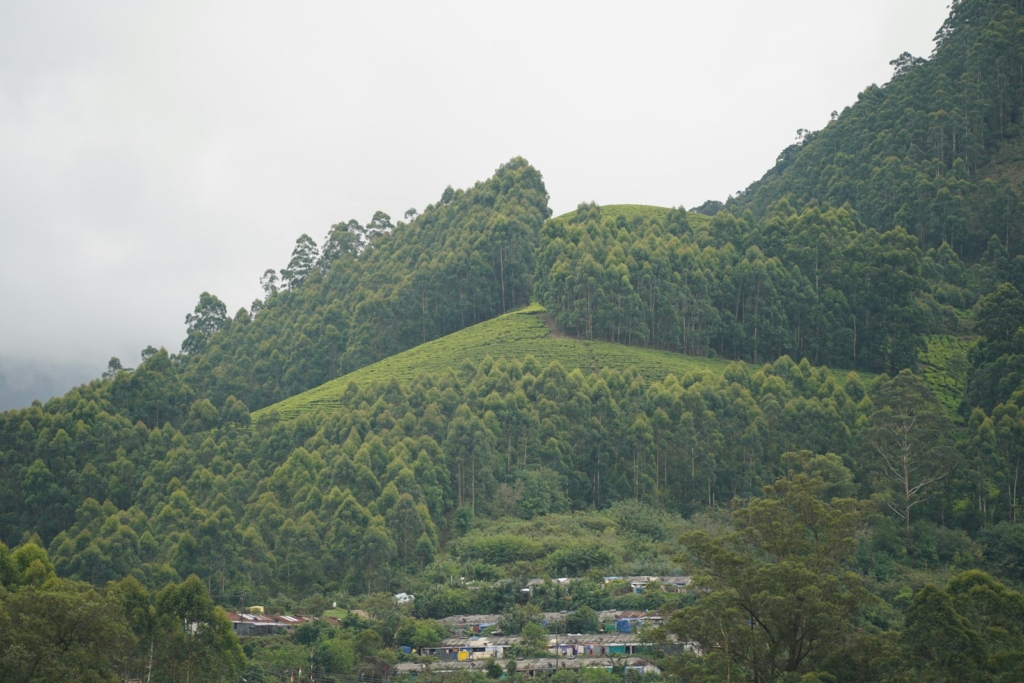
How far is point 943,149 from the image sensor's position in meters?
107

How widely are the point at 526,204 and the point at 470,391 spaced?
35.8 metres

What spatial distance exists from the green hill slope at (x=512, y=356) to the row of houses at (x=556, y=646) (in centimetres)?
2962

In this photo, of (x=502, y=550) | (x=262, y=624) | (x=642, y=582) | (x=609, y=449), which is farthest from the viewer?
(x=609, y=449)

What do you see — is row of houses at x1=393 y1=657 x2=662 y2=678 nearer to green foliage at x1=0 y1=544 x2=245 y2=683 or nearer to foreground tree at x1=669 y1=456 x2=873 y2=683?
foreground tree at x1=669 y1=456 x2=873 y2=683

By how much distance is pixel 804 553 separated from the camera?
42125 millimetres

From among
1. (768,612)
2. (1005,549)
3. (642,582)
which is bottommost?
(1005,549)

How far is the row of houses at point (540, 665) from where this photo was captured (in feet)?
157

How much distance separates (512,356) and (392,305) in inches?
772

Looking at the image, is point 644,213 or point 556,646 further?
point 644,213

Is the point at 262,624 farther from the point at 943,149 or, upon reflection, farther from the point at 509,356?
the point at 943,149

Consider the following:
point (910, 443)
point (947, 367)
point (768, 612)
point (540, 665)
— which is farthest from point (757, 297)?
point (768, 612)

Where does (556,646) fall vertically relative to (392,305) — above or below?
below

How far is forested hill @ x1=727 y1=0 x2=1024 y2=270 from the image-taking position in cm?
9950

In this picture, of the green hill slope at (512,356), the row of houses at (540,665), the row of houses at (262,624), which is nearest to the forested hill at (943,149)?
the green hill slope at (512,356)
